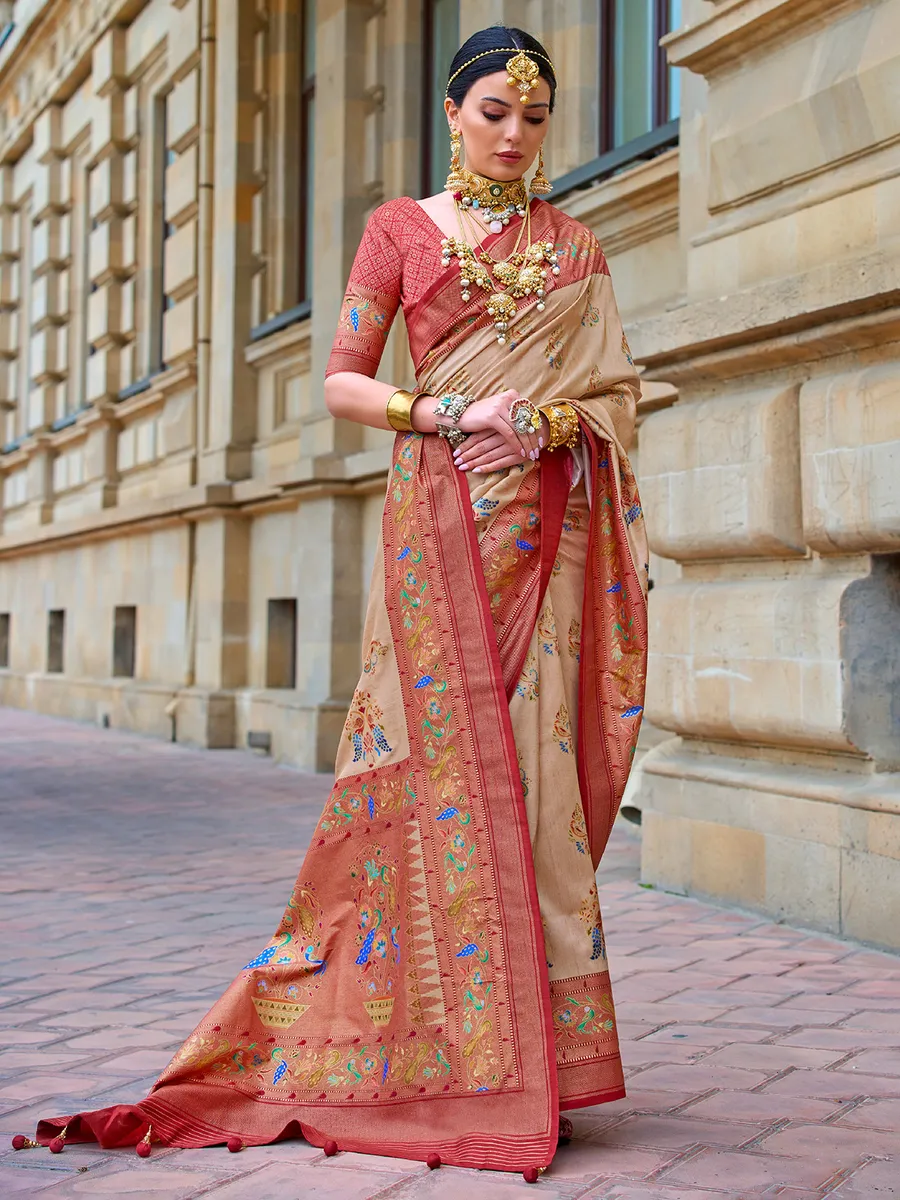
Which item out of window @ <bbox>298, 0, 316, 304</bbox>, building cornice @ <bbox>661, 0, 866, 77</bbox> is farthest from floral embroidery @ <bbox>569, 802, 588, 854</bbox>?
window @ <bbox>298, 0, 316, 304</bbox>

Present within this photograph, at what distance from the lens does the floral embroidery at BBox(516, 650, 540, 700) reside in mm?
2992

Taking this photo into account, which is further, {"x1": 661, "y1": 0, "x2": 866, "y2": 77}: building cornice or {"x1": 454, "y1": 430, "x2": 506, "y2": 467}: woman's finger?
{"x1": 661, "y1": 0, "x2": 866, "y2": 77}: building cornice

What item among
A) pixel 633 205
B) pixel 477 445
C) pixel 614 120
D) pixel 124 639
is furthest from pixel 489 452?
pixel 124 639

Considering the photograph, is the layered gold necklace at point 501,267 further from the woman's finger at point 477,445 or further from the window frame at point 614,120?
the window frame at point 614,120

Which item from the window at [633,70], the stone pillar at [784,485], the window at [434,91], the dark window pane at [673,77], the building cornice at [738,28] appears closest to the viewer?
Answer: the stone pillar at [784,485]

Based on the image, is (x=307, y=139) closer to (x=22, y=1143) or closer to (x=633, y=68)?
(x=633, y=68)

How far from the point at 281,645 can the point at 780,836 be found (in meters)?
7.73

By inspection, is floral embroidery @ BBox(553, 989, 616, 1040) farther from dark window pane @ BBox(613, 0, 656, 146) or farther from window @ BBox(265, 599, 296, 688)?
window @ BBox(265, 599, 296, 688)

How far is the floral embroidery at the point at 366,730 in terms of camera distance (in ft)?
10.2

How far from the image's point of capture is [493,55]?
3.00m

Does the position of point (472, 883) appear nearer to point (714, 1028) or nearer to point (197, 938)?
point (714, 1028)

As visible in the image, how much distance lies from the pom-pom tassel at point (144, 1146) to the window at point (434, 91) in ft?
28.9

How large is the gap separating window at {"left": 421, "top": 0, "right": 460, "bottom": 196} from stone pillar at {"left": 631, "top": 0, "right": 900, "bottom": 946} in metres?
5.18

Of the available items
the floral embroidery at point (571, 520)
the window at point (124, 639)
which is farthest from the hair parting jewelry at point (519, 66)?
the window at point (124, 639)
